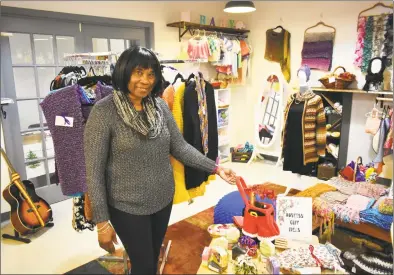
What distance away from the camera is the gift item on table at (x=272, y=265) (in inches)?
44.4

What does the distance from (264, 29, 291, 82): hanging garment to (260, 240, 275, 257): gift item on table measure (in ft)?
10.9

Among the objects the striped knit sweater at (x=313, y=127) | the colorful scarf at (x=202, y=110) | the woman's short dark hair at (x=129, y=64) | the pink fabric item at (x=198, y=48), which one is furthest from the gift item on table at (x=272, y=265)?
the pink fabric item at (x=198, y=48)

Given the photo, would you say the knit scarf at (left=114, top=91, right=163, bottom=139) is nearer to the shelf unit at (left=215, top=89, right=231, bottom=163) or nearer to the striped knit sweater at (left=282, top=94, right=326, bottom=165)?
the striped knit sweater at (left=282, top=94, right=326, bottom=165)

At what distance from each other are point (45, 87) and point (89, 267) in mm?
1689

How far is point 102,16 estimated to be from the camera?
10.1 feet

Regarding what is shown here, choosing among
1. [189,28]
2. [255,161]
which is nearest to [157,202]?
[189,28]

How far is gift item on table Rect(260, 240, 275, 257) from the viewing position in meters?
1.22

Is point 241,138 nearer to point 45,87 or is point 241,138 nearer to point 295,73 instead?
point 295,73

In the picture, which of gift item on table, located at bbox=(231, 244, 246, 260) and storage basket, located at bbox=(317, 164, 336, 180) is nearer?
gift item on table, located at bbox=(231, 244, 246, 260)

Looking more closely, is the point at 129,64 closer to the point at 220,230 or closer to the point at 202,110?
the point at 220,230

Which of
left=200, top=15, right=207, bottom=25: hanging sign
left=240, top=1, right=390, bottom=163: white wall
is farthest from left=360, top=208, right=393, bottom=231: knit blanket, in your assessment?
left=200, top=15, right=207, bottom=25: hanging sign

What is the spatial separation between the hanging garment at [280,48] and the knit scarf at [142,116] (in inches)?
131

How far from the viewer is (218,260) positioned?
1.18 meters

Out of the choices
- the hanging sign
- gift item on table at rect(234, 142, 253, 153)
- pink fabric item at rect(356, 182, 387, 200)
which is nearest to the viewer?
pink fabric item at rect(356, 182, 387, 200)
